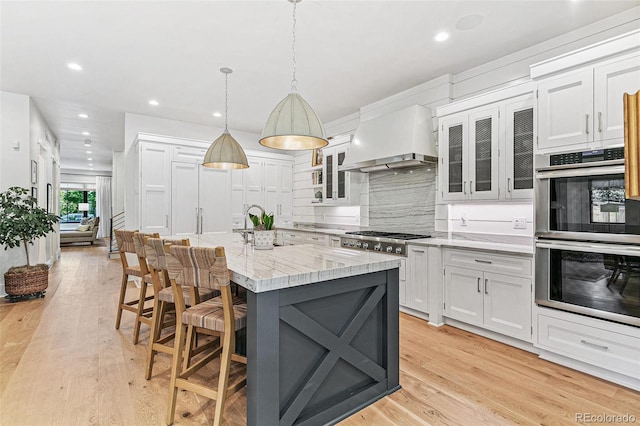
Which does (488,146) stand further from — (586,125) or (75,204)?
(75,204)

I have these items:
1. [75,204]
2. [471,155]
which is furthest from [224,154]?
[75,204]

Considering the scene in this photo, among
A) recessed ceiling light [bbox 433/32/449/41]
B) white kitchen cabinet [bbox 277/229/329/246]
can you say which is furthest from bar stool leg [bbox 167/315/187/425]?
recessed ceiling light [bbox 433/32/449/41]

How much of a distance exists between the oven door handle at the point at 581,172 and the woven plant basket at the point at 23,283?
19.6ft

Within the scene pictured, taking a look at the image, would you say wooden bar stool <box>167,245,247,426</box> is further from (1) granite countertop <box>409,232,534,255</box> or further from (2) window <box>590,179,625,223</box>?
(2) window <box>590,179,625,223</box>

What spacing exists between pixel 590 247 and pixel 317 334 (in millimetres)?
2109

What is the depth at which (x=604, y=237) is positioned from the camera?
229 centimetres

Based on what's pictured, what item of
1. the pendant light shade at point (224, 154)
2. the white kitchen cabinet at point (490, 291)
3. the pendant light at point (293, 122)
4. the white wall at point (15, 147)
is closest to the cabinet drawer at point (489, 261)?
the white kitchen cabinet at point (490, 291)

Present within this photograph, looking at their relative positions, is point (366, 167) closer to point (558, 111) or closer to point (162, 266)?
point (558, 111)

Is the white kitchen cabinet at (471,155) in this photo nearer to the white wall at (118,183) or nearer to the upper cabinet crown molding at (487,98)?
the upper cabinet crown molding at (487,98)

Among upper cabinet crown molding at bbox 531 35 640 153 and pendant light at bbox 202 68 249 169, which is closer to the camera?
upper cabinet crown molding at bbox 531 35 640 153

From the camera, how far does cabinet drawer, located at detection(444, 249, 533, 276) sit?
9.11 ft

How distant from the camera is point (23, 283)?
4215 mm

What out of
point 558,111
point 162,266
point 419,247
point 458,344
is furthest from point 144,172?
point 558,111

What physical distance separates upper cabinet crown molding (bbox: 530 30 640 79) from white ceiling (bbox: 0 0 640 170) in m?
0.46
